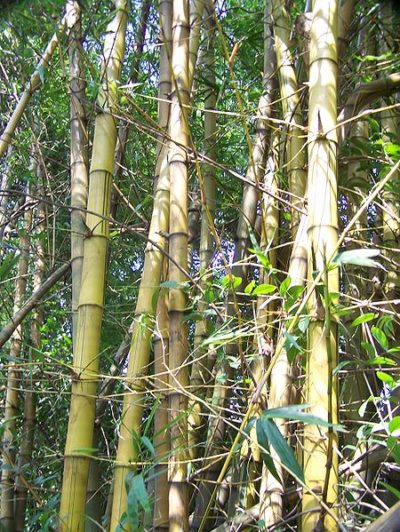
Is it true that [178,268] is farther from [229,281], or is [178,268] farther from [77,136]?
[77,136]

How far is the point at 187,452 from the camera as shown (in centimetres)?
157

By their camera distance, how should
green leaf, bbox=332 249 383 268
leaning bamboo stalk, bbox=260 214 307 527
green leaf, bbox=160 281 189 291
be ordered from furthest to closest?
green leaf, bbox=160 281 189 291
leaning bamboo stalk, bbox=260 214 307 527
green leaf, bbox=332 249 383 268

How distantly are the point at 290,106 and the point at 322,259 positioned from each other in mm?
648

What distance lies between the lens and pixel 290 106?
173 cm

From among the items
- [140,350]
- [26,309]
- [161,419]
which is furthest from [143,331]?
[26,309]

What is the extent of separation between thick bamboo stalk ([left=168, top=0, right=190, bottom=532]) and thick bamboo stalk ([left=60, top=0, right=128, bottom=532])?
159mm

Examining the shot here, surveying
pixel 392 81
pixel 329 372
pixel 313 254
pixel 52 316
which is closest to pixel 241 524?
pixel 329 372

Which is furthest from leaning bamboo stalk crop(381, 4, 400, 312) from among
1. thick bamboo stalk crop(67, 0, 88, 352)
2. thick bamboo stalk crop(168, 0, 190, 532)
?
thick bamboo stalk crop(67, 0, 88, 352)

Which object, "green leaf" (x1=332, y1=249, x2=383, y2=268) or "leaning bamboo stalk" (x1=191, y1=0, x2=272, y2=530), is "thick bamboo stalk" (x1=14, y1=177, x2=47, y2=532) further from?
"green leaf" (x1=332, y1=249, x2=383, y2=268)

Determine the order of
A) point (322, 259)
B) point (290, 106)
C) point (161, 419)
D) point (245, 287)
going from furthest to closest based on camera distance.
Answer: point (245, 287) → point (290, 106) → point (161, 419) → point (322, 259)

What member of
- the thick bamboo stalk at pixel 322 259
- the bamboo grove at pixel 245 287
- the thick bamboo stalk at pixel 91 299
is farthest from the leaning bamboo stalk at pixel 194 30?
the thick bamboo stalk at pixel 322 259

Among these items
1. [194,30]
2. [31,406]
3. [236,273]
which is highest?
[194,30]

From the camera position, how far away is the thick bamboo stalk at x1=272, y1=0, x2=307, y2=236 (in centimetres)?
164

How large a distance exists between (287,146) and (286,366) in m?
0.55
